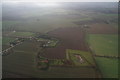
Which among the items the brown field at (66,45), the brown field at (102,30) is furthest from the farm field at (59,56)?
the brown field at (102,30)

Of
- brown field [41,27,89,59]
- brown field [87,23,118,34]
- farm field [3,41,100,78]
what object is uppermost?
brown field [87,23,118,34]

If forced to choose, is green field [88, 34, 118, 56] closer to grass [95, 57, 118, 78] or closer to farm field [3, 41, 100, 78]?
grass [95, 57, 118, 78]

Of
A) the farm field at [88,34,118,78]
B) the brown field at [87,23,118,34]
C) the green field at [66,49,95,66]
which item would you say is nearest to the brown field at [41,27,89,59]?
the green field at [66,49,95,66]

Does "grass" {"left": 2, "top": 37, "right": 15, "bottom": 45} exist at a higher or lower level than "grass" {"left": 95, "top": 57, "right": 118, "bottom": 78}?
higher

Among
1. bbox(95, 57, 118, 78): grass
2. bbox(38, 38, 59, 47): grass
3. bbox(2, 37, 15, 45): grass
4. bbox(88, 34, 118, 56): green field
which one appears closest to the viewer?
bbox(95, 57, 118, 78): grass

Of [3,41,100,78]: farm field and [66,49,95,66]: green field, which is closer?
[3,41,100,78]: farm field

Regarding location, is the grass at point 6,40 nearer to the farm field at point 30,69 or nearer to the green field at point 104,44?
the farm field at point 30,69

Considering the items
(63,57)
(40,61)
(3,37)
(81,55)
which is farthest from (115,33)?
(3,37)

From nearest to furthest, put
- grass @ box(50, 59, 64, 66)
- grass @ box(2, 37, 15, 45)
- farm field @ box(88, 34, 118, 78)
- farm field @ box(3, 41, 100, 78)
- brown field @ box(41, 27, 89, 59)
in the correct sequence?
farm field @ box(3, 41, 100, 78) < farm field @ box(88, 34, 118, 78) < grass @ box(50, 59, 64, 66) < brown field @ box(41, 27, 89, 59) < grass @ box(2, 37, 15, 45)
